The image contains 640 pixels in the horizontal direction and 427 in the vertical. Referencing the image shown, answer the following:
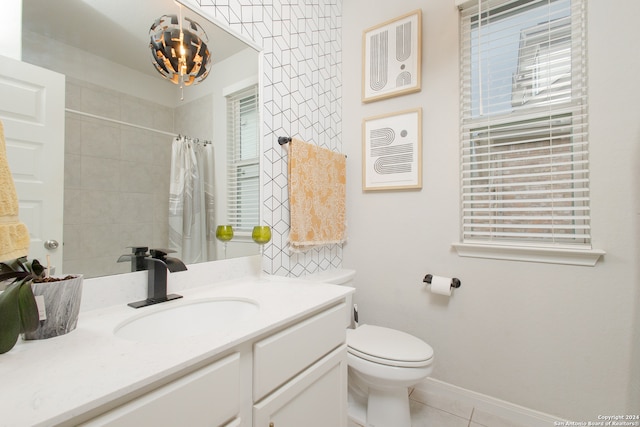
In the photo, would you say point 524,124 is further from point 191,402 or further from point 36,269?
point 36,269

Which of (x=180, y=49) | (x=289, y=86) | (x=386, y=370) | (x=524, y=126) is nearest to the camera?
(x=180, y=49)

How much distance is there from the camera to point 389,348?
4.64ft

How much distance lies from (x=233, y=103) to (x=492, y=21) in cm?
153

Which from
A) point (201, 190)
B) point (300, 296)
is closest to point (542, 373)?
point (300, 296)

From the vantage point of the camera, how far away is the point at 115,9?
1.00 meters

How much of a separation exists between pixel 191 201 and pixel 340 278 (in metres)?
0.98

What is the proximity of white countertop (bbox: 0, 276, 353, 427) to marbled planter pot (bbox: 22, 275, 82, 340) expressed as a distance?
18 millimetres

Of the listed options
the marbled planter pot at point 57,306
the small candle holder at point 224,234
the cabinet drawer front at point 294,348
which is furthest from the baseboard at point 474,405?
the marbled planter pot at point 57,306

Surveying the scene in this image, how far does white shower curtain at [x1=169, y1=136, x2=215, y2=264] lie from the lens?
115cm

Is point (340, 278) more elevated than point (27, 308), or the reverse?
point (27, 308)

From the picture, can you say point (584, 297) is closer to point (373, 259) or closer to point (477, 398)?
point (477, 398)

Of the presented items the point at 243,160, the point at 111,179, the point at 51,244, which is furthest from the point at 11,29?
the point at 243,160

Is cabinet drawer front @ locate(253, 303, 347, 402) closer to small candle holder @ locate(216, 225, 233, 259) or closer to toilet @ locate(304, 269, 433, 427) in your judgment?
toilet @ locate(304, 269, 433, 427)

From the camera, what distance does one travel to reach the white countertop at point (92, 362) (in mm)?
449
